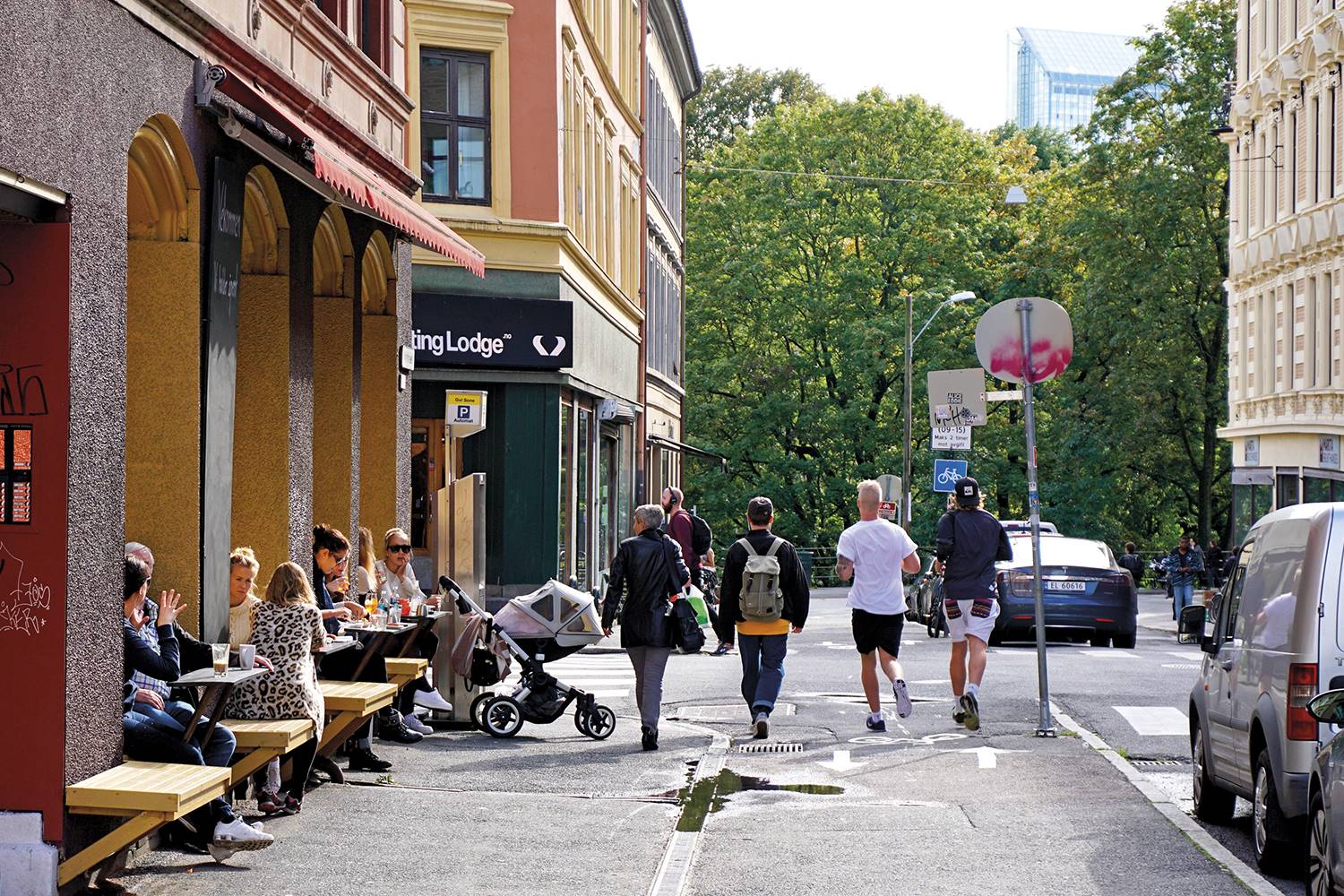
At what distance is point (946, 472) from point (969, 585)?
95.9ft

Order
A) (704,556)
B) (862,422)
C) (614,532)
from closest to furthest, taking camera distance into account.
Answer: (704,556) → (614,532) → (862,422)

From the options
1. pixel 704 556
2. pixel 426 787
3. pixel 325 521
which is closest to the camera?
pixel 426 787

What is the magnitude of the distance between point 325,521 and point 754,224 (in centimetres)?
4398

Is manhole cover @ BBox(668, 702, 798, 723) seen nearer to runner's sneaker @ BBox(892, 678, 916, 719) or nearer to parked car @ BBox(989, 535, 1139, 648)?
runner's sneaker @ BBox(892, 678, 916, 719)

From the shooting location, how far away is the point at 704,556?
30.0 metres

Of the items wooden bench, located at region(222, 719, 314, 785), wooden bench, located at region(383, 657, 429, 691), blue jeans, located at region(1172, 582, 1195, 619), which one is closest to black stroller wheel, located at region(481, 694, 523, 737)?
wooden bench, located at region(383, 657, 429, 691)

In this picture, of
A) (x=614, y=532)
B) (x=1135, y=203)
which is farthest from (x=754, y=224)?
(x=614, y=532)

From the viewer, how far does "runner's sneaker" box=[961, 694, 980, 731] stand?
15.1 meters

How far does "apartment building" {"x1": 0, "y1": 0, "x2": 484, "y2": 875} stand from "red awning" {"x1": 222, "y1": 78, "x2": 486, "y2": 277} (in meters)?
0.03

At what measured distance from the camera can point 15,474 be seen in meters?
8.27

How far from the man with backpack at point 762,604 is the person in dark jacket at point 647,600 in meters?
0.41

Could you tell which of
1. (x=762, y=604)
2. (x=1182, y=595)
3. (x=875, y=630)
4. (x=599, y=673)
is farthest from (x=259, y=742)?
(x=1182, y=595)

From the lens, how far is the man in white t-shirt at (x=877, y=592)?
1527cm

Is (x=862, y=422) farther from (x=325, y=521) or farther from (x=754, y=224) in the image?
(x=325, y=521)
